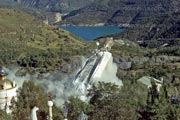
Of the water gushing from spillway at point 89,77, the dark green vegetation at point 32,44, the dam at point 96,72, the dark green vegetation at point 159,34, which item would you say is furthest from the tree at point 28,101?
the dark green vegetation at point 159,34

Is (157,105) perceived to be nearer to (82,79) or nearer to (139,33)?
(82,79)

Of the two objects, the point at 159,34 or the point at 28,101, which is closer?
the point at 28,101

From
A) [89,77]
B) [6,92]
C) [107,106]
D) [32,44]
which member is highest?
[107,106]

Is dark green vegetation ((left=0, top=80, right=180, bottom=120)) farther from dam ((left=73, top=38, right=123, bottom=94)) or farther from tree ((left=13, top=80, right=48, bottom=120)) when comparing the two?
dam ((left=73, top=38, right=123, bottom=94))

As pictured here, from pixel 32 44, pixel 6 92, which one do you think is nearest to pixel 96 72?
pixel 6 92

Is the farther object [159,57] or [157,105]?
[159,57]

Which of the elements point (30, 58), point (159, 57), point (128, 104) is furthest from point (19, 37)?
point (128, 104)

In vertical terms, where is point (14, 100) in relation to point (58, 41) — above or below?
above

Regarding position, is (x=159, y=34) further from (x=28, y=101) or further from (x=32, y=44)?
(x=28, y=101)
